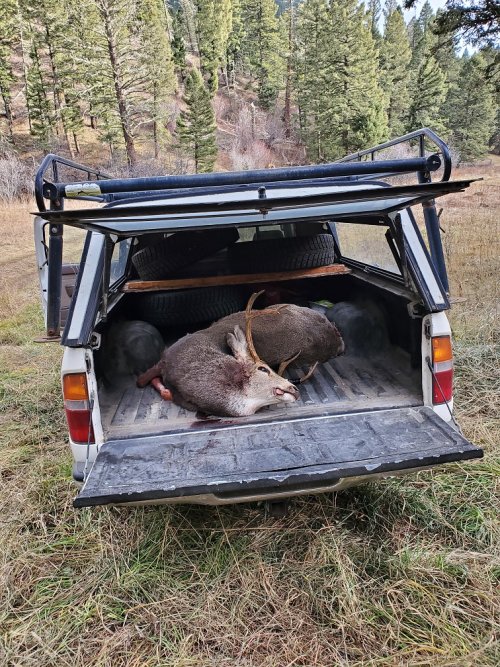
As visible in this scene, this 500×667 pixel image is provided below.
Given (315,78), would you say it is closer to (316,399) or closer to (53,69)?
(53,69)

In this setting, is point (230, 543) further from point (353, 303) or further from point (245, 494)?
point (353, 303)

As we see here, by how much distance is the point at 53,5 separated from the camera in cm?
3647

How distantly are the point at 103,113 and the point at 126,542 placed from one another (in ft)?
116

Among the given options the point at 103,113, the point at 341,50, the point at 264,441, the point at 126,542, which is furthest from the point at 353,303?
the point at 341,50

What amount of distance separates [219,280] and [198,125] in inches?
1499

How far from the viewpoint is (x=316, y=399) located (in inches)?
120

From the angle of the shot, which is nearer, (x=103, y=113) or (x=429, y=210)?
(x=429, y=210)

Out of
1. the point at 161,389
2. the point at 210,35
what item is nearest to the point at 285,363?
the point at 161,389

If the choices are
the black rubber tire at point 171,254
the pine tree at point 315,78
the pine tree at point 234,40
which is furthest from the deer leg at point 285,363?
the pine tree at point 234,40

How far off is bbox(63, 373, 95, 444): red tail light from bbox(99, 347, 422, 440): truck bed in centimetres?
16

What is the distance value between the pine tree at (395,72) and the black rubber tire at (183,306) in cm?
4356

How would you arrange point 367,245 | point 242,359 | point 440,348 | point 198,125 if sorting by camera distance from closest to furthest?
1. point 440,348
2. point 242,359
3. point 367,245
4. point 198,125

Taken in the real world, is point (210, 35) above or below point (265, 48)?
above

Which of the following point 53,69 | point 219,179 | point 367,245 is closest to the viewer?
point 219,179
